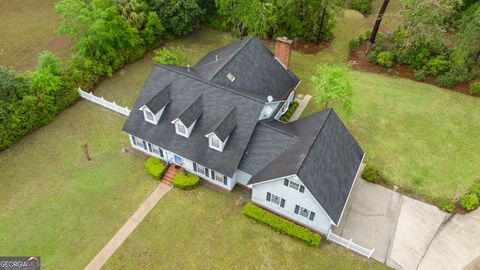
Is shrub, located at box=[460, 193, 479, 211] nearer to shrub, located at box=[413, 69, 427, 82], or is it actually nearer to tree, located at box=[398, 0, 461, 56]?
shrub, located at box=[413, 69, 427, 82]

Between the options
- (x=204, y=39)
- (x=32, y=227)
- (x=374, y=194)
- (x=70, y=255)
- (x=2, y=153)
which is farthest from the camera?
(x=204, y=39)

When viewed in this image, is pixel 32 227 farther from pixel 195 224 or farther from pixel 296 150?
pixel 296 150

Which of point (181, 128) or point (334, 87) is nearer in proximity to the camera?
point (181, 128)

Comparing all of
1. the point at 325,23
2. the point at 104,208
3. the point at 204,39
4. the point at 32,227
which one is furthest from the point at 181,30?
the point at 32,227

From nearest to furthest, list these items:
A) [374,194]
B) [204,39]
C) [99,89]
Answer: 1. [374,194]
2. [99,89]
3. [204,39]

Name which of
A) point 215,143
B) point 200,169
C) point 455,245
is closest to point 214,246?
point 200,169

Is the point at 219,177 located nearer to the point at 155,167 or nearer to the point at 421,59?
the point at 155,167
